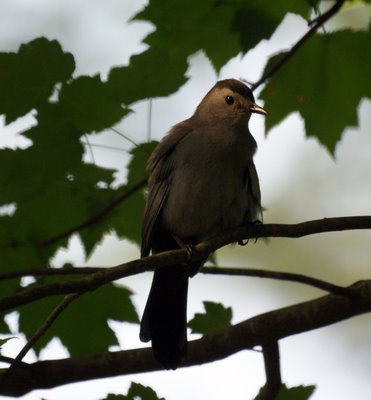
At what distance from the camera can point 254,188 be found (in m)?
4.62

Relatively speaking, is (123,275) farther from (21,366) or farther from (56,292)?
(21,366)

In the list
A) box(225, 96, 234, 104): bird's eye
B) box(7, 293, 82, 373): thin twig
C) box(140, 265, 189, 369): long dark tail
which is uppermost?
box(225, 96, 234, 104): bird's eye

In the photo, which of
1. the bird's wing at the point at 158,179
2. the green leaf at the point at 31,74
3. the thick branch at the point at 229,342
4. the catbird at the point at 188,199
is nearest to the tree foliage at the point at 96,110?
the green leaf at the point at 31,74

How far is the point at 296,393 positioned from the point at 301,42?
5.33 ft

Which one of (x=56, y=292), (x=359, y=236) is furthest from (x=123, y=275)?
(x=359, y=236)

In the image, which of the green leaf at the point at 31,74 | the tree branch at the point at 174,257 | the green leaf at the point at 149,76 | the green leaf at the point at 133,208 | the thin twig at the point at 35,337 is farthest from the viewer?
the green leaf at the point at 133,208

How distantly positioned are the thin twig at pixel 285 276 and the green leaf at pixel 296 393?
1.69ft

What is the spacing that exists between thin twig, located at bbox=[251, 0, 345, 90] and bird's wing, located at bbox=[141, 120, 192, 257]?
747 millimetres

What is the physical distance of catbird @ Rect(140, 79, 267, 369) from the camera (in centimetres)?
453

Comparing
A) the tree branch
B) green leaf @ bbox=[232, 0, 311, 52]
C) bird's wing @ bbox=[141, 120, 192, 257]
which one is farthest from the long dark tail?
green leaf @ bbox=[232, 0, 311, 52]

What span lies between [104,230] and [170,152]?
0.92 meters

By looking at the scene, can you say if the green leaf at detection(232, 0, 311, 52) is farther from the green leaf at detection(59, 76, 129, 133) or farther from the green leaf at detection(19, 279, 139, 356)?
the green leaf at detection(19, 279, 139, 356)

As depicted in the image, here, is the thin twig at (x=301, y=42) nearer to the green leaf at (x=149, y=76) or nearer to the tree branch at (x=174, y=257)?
the green leaf at (x=149, y=76)

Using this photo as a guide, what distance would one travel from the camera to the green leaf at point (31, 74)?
3635 millimetres
